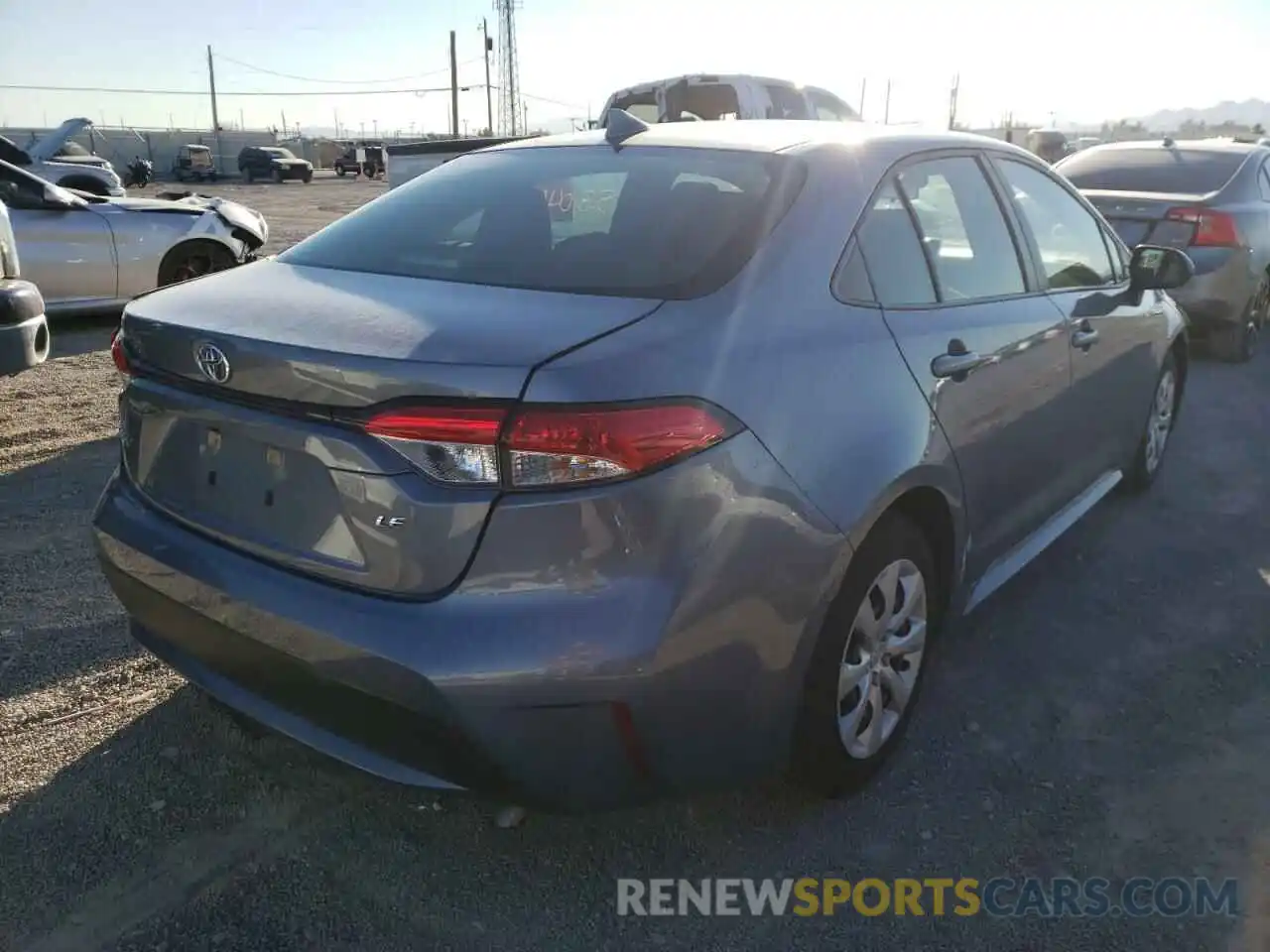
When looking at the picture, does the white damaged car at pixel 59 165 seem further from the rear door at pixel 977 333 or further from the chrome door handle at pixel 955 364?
the chrome door handle at pixel 955 364

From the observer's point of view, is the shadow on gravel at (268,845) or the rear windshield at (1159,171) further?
the rear windshield at (1159,171)

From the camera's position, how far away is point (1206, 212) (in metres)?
7.29

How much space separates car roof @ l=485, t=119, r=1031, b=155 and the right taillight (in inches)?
189

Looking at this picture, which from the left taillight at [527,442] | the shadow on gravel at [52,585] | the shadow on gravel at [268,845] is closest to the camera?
the left taillight at [527,442]

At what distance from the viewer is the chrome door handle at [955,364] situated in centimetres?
267

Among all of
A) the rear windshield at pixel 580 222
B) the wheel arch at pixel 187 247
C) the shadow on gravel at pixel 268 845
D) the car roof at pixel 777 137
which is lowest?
the shadow on gravel at pixel 268 845

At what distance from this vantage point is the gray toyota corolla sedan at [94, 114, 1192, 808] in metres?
1.91

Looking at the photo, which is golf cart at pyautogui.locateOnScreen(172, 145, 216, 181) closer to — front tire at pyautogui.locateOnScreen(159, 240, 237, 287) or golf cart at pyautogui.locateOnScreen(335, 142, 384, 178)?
golf cart at pyautogui.locateOnScreen(335, 142, 384, 178)

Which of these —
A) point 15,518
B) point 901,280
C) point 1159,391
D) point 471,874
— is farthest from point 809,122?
point 15,518

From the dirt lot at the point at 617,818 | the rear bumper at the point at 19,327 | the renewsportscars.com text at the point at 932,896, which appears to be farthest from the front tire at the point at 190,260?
the renewsportscars.com text at the point at 932,896

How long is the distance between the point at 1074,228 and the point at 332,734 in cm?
319

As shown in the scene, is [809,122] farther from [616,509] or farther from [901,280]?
[616,509]

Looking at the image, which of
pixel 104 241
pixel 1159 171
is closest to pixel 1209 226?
pixel 1159 171

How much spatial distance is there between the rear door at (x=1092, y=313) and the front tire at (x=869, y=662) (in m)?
1.27
